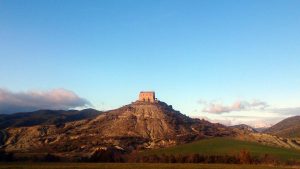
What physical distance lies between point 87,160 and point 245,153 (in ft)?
180

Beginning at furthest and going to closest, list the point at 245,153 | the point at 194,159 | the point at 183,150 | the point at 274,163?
the point at 183,150, the point at 194,159, the point at 245,153, the point at 274,163

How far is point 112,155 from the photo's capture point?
478 ft

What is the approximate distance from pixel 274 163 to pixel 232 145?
76927 mm

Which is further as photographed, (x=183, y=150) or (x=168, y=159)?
(x=183, y=150)

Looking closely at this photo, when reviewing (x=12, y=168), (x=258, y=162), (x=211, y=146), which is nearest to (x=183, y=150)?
(x=211, y=146)

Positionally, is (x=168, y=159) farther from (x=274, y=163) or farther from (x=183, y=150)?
(x=183, y=150)

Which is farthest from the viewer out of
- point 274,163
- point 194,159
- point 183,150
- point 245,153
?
point 183,150

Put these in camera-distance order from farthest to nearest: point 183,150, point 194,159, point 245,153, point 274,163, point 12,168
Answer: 1. point 183,150
2. point 194,159
3. point 245,153
4. point 274,163
5. point 12,168

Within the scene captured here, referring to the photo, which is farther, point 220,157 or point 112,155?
point 112,155

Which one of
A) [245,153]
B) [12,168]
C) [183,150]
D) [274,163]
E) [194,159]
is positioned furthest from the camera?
[183,150]

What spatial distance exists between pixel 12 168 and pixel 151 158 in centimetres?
6090

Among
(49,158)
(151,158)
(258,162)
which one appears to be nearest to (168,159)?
(151,158)

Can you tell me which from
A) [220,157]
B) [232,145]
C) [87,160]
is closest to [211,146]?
[232,145]

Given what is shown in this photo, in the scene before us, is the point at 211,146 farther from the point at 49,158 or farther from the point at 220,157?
the point at 49,158
